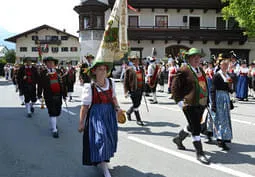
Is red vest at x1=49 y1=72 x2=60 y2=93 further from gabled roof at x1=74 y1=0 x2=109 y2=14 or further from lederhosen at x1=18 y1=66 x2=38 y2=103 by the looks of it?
gabled roof at x1=74 y1=0 x2=109 y2=14

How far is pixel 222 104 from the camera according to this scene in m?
5.85

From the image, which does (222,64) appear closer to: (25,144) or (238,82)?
(25,144)

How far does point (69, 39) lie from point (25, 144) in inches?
2119

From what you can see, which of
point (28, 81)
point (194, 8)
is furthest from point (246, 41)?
point (28, 81)

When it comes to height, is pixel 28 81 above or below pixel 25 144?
above

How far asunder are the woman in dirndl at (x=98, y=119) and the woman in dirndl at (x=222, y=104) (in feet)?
7.84

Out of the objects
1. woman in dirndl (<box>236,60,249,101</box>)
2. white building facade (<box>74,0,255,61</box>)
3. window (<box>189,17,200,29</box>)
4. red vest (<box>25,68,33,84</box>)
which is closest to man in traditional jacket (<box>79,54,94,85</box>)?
red vest (<box>25,68,33,84</box>)

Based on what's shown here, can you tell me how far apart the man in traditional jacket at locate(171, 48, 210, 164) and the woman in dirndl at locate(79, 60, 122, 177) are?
1.37 meters

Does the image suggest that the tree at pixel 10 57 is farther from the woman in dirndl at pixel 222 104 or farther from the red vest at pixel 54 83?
the woman in dirndl at pixel 222 104

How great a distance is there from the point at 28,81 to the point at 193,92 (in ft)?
22.0

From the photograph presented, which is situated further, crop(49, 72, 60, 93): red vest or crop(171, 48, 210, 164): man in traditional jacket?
crop(49, 72, 60, 93): red vest

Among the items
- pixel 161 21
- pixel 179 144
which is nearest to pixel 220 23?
pixel 161 21

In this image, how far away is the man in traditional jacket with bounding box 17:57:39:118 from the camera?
393 inches

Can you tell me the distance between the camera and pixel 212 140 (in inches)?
256
